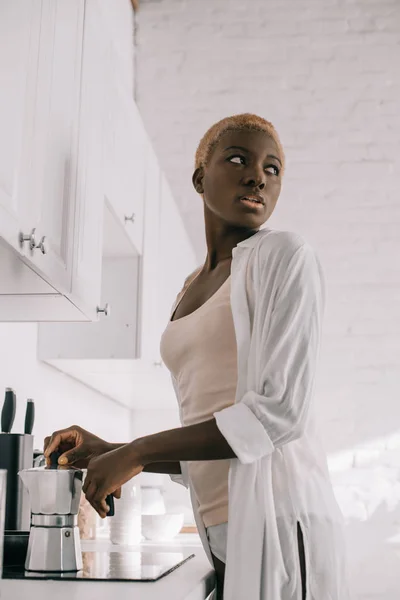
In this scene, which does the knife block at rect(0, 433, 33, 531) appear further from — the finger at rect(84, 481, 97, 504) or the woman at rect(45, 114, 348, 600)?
the finger at rect(84, 481, 97, 504)

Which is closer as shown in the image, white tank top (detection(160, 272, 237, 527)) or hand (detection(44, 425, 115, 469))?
white tank top (detection(160, 272, 237, 527))

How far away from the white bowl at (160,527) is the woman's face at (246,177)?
4.44 feet

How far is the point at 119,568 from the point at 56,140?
751 mm

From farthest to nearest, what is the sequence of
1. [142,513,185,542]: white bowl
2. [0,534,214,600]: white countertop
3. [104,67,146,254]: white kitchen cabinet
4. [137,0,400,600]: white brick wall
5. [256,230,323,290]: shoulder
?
[137,0,400,600]: white brick wall < [142,513,185,542]: white bowl < [104,67,146,254]: white kitchen cabinet < [256,230,323,290]: shoulder < [0,534,214,600]: white countertop

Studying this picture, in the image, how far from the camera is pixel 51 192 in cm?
141

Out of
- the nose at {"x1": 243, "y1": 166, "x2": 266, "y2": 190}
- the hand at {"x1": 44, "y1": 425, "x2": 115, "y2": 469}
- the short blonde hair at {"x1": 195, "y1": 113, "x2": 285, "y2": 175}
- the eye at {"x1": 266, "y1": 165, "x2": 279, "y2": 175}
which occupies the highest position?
the short blonde hair at {"x1": 195, "y1": 113, "x2": 285, "y2": 175}

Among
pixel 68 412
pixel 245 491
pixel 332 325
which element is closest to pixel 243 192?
pixel 245 491

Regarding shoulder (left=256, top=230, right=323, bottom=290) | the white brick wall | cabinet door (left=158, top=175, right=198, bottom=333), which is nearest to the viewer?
shoulder (left=256, top=230, right=323, bottom=290)

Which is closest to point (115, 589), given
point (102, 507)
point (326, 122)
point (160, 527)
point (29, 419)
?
point (102, 507)

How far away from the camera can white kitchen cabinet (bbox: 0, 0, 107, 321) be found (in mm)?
1197

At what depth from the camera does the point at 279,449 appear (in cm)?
112

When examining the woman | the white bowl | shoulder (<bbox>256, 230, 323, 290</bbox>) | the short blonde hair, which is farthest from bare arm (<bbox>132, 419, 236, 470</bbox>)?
the white bowl

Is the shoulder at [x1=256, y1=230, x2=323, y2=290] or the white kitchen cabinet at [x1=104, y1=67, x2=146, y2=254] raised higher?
the white kitchen cabinet at [x1=104, y1=67, x2=146, y2=254]

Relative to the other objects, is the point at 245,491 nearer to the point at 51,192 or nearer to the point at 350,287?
the point at 51,192
